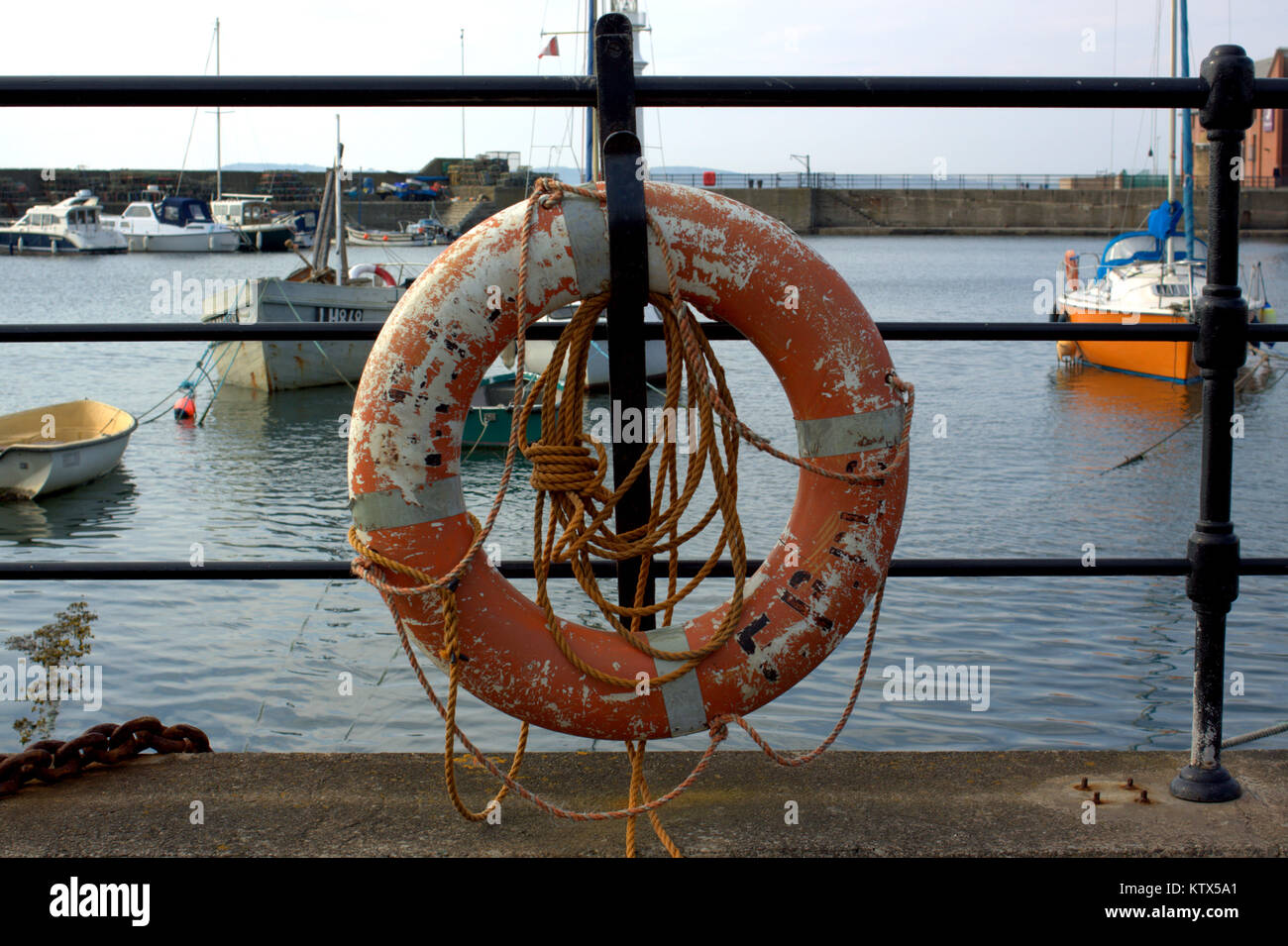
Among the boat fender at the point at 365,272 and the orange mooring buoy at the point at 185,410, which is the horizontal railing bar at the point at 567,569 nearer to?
the orange mooring buoy at the point at 185,410

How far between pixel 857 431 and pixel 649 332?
1.03ft

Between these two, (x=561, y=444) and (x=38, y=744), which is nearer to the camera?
(x=561, y=444)

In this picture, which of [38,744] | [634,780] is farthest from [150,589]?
[634,780]

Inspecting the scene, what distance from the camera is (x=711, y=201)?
4.84ft

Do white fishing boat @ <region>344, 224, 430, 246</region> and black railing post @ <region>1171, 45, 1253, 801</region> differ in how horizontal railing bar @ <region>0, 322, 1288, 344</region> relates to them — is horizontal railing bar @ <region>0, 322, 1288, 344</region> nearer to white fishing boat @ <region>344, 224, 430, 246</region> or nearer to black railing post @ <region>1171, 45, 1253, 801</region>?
black railing post @ <region>1171, 45, 1253, 801</region>

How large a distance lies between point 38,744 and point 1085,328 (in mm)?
1536

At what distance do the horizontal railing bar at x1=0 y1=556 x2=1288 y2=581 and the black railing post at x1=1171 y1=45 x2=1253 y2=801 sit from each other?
48 mm

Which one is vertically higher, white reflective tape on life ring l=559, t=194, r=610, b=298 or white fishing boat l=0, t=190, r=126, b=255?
white fishing boat l=0, t=190, r=126, b=255

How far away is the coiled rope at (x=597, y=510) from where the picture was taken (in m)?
1.44

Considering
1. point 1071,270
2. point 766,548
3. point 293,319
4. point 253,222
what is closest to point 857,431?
point 766,548

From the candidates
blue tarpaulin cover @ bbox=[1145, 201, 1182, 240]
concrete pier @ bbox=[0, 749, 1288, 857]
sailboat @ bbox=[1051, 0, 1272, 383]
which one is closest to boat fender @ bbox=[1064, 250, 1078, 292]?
sailboat @ bbox=[1051, 0, 1272, 383]

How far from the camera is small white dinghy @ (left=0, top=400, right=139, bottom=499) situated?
9.85 m

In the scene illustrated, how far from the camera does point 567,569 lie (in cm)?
172
